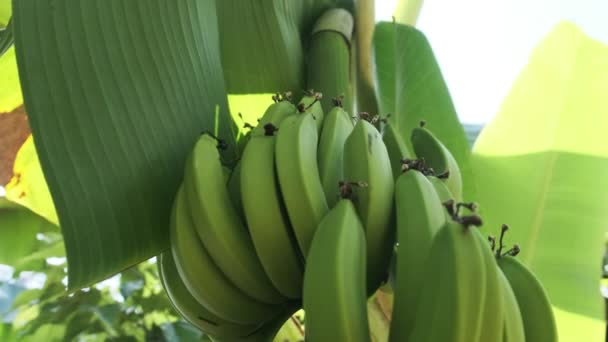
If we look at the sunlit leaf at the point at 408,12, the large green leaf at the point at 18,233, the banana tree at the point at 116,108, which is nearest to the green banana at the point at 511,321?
the banana tree at the point at 116,108

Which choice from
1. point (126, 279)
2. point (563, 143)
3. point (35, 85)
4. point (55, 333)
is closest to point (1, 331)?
point (55, 333)

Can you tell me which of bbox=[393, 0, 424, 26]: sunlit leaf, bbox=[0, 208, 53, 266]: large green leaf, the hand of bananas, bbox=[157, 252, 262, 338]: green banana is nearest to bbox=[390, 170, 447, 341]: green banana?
the hand of bananas

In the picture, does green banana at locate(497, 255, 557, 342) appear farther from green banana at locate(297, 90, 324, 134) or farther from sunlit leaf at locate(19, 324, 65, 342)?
A: sunlit leaf at locate(19, 324, 65, 342)

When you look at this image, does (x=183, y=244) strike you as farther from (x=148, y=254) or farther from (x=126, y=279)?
(x=126, y=279)

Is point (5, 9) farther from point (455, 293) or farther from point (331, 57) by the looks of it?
point (455, 293)

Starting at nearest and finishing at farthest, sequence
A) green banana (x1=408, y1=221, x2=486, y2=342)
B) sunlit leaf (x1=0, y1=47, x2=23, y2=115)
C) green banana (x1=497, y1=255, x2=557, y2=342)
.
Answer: green banana (x1=408, y1=221, x2=486, y2=342)
green banana (x1=497, y1=255, x2=557, y2=342)
sunlit leaf (x1=0, y1=47, x2=23, y2=115)

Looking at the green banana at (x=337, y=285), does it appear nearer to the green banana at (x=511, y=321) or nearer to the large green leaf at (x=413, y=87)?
the green banana at (x=511, y=321)
